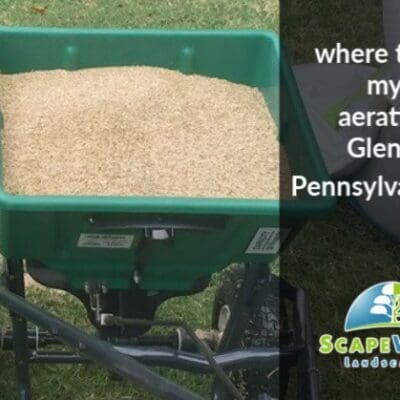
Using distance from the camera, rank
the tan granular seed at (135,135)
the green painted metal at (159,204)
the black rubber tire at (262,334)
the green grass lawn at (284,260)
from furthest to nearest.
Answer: the green grass lawn at (284,260), the black rubber tire at (262,334), the tan granular seed at (135,135), the green painted metal at (159,204)

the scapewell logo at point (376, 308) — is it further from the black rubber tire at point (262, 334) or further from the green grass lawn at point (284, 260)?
the black rubber tire at point (262, 334)

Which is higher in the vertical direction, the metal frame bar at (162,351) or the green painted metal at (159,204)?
the green painted metal at (159,204)

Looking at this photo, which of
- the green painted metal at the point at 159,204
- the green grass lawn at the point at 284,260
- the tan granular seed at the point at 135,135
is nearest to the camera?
the green painted metal at the point at 159,204

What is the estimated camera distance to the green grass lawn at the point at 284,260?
2322 mm

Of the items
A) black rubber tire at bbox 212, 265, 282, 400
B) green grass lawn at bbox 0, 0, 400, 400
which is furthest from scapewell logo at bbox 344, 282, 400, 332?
black rubber tire at bbox 212, 265, 282, 400

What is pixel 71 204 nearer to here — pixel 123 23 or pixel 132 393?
pixel 132 393

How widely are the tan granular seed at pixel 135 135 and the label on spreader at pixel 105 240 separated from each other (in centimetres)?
8

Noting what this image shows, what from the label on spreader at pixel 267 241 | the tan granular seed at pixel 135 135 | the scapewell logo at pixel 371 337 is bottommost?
the scapewell logo at pixel 371 337

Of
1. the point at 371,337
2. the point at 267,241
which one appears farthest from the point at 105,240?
the point at 371,337

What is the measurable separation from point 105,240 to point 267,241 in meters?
0.28

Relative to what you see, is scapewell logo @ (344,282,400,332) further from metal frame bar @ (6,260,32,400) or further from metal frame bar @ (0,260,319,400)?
metal frame bar @ (6,260,32,400)

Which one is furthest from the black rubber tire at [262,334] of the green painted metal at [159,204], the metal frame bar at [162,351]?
the green painted metal at [159,204]

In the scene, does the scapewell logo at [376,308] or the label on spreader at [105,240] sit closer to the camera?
the label on spreader at [105,240]

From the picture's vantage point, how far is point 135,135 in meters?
1.66
